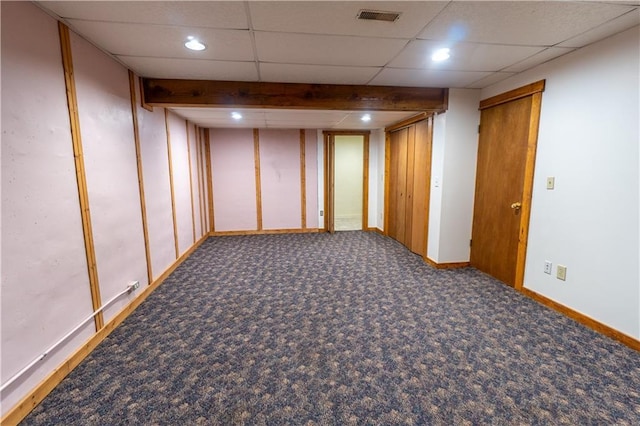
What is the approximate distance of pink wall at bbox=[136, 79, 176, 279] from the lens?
3277 millimetres

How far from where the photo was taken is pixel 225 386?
6.13 feet

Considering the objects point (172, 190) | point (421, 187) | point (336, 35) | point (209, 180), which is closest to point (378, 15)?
point (336, 35)

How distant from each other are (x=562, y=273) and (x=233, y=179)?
17.4ft

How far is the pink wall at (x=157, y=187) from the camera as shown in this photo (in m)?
3.28

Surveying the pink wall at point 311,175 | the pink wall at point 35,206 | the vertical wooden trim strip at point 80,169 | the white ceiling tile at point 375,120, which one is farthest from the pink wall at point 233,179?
the pink wall at point 35,206

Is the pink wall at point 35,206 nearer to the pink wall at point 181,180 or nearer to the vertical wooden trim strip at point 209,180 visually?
the pink wall at point 181,180

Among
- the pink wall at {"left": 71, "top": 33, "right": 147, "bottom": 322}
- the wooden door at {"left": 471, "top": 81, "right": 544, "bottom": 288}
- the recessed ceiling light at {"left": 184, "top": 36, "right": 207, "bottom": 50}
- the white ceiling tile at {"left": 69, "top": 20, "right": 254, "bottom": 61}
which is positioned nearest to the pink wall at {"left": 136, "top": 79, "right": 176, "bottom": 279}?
the pink wall at {"left": 71, "top": 33, "right": 147, "bottom": 322}

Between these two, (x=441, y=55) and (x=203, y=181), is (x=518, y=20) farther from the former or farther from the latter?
(x=203, y=181)

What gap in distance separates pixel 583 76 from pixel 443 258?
233 cm

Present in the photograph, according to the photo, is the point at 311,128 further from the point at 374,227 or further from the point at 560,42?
the point at 560,42

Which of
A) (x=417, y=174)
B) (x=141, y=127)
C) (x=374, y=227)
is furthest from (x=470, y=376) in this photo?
(x=374, y=227)

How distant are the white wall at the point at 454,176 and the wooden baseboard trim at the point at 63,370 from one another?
140 inches

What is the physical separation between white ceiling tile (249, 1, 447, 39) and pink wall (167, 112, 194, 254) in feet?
8.88

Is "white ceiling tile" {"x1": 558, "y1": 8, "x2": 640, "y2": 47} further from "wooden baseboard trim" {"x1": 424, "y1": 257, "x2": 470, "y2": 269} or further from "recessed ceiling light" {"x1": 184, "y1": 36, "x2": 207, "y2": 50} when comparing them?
"recessed ceiling light" {"x1": 184, "y1": 36, "x2": 207, "y2": 50}
